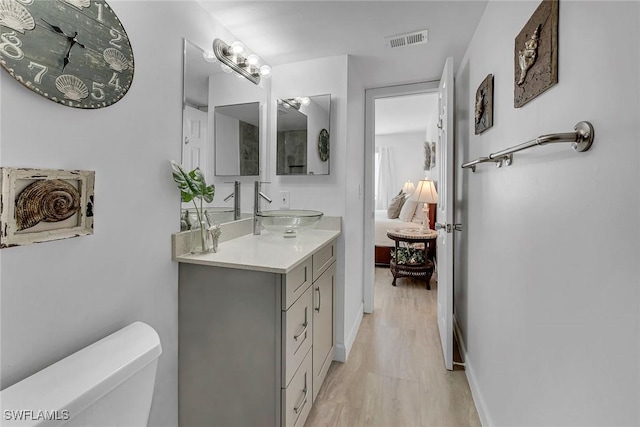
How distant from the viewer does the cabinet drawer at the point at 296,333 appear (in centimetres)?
129

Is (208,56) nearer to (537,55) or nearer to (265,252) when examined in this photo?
(265,252)

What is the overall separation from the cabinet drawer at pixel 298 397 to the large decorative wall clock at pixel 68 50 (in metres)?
1.38

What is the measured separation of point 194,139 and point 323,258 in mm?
975

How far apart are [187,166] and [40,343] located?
2.91ft

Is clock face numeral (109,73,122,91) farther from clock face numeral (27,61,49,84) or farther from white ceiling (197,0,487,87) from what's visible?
white ceiling (197,0,487,87)

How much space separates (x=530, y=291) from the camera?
1.02m

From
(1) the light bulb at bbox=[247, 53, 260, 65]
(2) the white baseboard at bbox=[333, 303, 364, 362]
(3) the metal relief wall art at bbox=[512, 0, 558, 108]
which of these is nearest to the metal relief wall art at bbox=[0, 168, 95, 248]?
(1) the light bulb at bbox=[247, 53, 260, 65]

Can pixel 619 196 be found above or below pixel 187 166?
below

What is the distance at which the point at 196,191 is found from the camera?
1.42 m

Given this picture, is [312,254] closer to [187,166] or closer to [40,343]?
[187,166]

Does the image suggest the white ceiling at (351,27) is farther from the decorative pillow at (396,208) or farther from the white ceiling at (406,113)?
the decorative pillow at (396,208)

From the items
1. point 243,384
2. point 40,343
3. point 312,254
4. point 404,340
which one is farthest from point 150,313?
point 404,340

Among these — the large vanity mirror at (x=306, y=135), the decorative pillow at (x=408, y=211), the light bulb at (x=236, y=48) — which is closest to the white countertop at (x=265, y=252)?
the large vanity mirror at (x=306, y=135)

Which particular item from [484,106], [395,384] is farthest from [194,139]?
[395,384]
